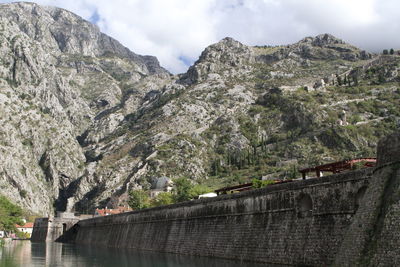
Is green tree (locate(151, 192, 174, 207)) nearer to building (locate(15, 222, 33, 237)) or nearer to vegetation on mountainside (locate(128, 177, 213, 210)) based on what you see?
vegetation on mountainside (locate(128, 177, 213, 210))

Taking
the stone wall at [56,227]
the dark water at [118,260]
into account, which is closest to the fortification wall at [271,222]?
the dark water at [118,260]

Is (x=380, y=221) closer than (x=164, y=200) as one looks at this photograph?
Yes

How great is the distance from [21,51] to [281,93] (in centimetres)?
11485

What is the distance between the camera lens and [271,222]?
31.9 meters

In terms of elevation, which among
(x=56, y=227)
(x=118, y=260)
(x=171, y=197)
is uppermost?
(x=171, y=197)

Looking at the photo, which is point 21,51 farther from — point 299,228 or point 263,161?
point 299,228

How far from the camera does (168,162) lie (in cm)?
15412

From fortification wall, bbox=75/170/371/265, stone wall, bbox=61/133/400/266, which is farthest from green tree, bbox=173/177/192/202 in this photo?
fortification wall, bbox=75/170/371/265

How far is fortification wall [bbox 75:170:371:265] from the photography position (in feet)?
85.4

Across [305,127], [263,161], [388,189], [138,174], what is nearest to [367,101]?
[305,127]

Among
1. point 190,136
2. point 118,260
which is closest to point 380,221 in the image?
point 118,260

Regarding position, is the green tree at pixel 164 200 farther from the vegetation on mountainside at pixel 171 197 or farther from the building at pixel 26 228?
the building at pixel 26 228

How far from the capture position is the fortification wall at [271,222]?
26031 mm

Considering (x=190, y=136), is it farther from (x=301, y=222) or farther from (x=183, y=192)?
(x=301, y=222)
